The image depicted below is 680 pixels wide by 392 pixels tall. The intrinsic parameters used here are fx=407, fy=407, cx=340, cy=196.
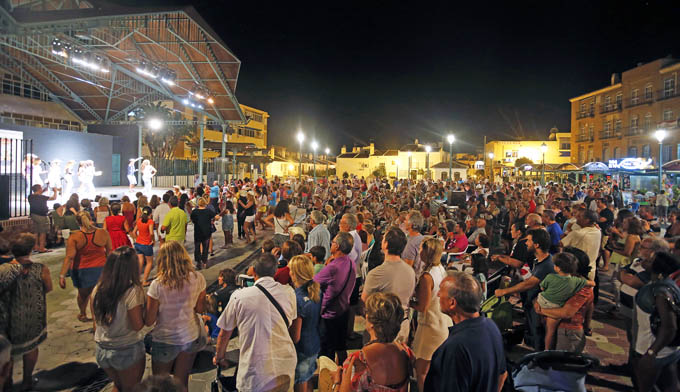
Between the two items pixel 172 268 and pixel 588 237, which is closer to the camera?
pixel 172 268

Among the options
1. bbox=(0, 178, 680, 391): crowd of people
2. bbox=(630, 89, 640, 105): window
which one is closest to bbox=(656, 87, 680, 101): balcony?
bbox=(630, 89, 640, 105): window

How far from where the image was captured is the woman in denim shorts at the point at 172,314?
3.07 m

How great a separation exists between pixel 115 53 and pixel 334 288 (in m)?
19.9

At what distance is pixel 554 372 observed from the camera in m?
2.61

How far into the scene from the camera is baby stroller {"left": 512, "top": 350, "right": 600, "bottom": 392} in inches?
102

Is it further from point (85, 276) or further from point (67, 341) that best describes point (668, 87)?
point (67, 341)

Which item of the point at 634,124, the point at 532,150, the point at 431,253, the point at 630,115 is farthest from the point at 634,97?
the point at 431,253

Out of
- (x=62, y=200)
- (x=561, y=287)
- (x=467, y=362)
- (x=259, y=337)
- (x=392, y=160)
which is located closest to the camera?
(x=467, y=362)

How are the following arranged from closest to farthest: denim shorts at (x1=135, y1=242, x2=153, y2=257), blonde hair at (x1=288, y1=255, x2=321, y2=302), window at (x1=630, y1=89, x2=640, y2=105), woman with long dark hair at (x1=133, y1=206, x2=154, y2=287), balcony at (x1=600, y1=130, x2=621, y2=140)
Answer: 1. blonde hair at (x1=288, y1=255, x2=321, y2=302)
2. woman with long dark hair at (x1=133, y1=206, x2=154, y2=287)
3. denim shorts at (x1=135, y1=242, x2=153, y2=257)
4. window at (x1=630, y1=89, x2=640, y2=105)
5. balcony at (x1=600, y1=130, x2=621, y2=140)

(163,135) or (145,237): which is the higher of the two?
(163,135)

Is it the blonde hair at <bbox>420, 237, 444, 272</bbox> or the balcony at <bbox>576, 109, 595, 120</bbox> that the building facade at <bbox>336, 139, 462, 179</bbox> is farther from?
the blonde hair at <bbox>420, 237, 444, 272</bbox>

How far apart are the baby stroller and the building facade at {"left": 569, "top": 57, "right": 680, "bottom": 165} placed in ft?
115

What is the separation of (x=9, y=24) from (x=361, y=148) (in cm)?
7129

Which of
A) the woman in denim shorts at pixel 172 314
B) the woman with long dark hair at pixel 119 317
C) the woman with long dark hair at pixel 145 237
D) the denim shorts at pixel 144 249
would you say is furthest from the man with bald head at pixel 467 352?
the denim shorts at pixel 144 249
